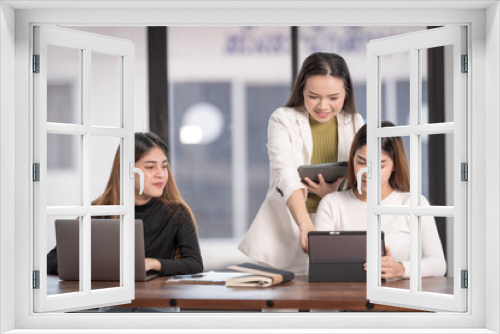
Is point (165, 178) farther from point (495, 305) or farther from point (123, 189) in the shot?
point (495, 305)

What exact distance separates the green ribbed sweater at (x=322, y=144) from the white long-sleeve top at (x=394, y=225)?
1.62ft

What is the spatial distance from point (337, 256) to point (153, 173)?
1636mm

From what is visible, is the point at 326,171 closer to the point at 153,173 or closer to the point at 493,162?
the point at 153,173

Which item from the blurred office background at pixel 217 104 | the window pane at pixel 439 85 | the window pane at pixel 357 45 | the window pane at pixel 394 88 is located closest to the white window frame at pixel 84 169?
the blurred office background at pixel 217 104

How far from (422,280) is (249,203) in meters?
4.03

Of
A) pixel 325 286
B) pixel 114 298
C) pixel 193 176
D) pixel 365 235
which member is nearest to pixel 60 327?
pixel 114 298

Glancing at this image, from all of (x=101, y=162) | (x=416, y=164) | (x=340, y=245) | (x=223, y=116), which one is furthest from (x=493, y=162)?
(x=223, y=116)

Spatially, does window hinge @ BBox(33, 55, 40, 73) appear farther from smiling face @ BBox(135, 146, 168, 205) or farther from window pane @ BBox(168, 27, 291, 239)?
window pane @ BBox(168, 27, 291, 239)

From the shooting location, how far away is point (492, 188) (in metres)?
2.91

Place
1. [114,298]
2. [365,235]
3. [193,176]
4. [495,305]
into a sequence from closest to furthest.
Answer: [495,305] → [114,298] → [365,235] → [193,176]

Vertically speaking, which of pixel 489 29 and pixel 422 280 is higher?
pixel 489 29

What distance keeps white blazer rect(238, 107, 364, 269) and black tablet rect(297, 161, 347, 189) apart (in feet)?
0.29

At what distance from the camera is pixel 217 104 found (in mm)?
7305

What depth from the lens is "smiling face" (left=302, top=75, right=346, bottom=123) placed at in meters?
4.63
